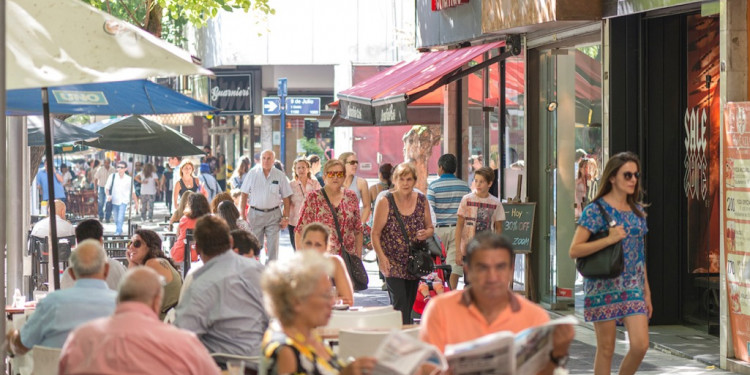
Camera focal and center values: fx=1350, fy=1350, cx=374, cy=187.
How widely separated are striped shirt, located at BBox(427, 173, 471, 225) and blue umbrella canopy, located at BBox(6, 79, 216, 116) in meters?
3.77

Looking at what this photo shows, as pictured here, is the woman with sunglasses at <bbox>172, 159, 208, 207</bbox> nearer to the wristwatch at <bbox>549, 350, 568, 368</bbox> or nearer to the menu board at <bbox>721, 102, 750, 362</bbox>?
the menu board at <bbox>721, 102, 750, 362</bbox>

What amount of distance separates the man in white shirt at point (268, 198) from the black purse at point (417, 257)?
19.6ft

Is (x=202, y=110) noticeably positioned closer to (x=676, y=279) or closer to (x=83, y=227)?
(x=83, y=227)

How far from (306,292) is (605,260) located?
392 centimetres

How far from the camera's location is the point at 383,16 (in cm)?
3834

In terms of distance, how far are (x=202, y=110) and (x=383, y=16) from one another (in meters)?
27.3

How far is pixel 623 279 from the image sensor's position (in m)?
8.62

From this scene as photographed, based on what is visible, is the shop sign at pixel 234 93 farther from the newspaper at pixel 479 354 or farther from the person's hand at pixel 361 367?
the person's hand at pixel 361 367

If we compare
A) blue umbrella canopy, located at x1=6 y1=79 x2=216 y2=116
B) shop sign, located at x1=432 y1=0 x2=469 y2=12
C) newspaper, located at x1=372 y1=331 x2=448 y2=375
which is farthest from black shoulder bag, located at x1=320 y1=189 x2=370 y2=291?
newspaper, located at x1=372 y1=331 x2=448 y2=375

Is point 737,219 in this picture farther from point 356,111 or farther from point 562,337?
point 356,111

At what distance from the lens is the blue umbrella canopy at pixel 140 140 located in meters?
18.2

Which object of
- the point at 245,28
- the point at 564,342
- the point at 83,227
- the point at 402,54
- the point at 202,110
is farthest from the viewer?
the point at 245,28

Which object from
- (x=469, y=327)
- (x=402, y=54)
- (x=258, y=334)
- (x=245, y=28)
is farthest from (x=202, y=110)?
(x=245, y=28)

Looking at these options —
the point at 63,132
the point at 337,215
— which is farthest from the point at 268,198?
the point at 337,215
